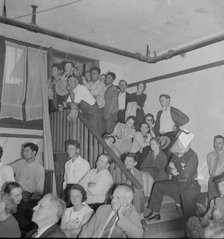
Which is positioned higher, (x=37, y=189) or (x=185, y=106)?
(x=185, y=106)

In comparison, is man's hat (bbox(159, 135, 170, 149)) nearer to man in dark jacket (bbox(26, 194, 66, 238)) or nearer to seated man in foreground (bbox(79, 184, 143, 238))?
seated man in foreground (bbox(79, 184, 143, 238))

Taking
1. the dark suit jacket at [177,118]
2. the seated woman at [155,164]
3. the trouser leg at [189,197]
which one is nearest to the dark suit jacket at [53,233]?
the trouser leg at [189,197]

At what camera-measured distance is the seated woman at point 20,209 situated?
359 centimetres

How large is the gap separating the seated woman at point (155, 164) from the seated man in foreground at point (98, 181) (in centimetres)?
89

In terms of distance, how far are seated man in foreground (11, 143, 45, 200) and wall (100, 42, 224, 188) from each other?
270 centimetres

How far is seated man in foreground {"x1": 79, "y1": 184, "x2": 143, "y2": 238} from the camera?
101 inches

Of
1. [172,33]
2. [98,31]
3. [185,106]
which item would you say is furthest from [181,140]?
[98,31]

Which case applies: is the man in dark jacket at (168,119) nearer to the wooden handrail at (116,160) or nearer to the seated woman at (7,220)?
the wooden handrail at (116,160)

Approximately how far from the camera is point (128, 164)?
14.8ft

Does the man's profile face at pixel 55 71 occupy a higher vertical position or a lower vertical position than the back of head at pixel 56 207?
higher

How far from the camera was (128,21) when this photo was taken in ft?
17.6

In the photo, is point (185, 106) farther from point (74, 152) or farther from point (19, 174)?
point (19, 174)

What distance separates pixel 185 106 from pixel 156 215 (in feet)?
8.52

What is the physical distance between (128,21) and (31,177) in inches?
121
